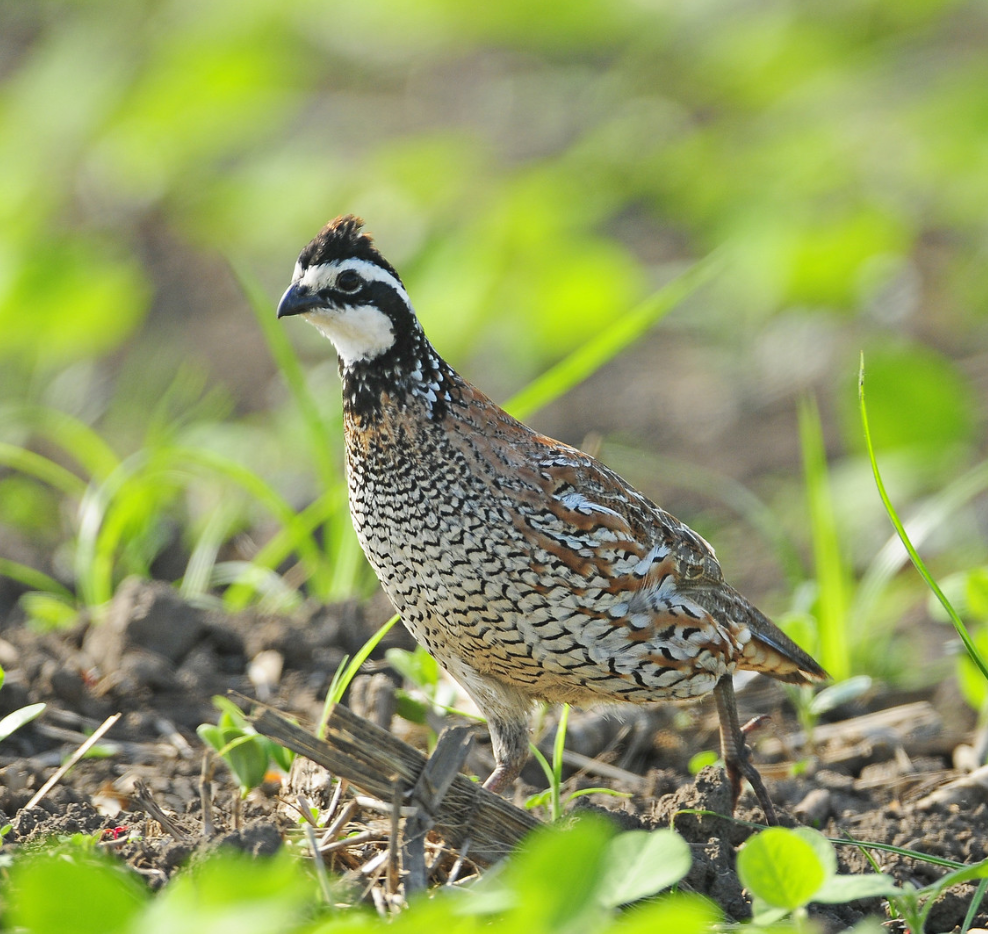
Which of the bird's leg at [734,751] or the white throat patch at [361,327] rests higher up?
the white throat patch at [361,327]

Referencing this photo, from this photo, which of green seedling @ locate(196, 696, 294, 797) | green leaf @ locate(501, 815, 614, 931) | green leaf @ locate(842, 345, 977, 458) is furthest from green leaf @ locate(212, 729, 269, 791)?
green leaf @ locate(842, 345, 977, 458)

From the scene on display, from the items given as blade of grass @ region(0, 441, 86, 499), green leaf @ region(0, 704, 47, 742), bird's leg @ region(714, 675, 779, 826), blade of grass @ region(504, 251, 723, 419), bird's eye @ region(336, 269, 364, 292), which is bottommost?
bird's leg @ region(714, 675, 779, 826)

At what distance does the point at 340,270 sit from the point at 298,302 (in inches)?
6.2

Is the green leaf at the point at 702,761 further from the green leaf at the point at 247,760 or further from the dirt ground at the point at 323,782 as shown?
the green leaf at the point at 247,760

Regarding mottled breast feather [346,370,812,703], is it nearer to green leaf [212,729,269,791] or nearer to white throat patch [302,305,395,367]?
white throat patch [302,305,395,367]

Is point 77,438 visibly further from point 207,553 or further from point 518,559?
point 518,559

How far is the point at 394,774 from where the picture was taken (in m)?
3.17

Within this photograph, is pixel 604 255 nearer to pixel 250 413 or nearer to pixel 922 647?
pixel 250 413

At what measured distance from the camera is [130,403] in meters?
8.33

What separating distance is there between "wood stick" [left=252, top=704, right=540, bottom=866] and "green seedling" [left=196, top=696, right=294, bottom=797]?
0.41m

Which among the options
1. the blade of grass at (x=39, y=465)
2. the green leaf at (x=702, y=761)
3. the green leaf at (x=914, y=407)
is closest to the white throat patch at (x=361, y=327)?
the green leaf at (x=702, y=761)

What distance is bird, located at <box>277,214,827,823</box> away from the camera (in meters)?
3.61

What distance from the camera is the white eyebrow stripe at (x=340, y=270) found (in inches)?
151

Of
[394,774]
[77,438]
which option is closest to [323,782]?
[394,774]
